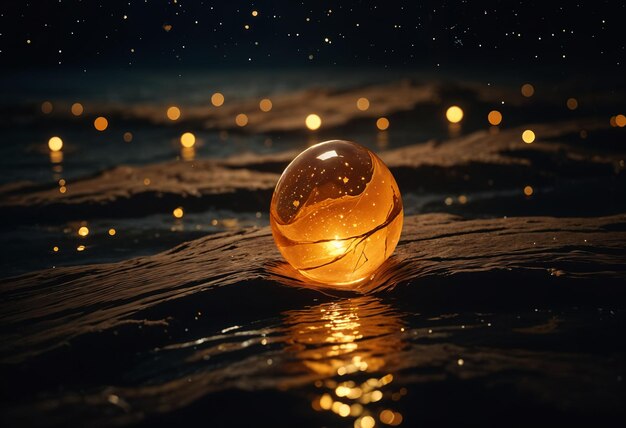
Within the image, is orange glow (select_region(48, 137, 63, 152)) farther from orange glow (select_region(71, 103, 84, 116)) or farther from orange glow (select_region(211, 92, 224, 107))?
orange glow (select_region(211, 92, 224, 107))

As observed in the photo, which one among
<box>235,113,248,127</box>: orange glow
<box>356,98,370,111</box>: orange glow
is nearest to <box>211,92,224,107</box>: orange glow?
<box>235,113,248,127</box>: orange glow

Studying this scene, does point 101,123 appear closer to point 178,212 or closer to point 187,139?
point 187,139

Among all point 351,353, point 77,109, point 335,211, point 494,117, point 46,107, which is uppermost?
point 46,107

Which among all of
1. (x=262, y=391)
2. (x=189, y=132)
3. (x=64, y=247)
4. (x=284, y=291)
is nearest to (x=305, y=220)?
(x=284, y=291)

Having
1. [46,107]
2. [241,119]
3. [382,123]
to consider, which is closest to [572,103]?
[382,123]

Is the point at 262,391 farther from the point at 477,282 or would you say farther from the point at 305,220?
the point at 477,282
